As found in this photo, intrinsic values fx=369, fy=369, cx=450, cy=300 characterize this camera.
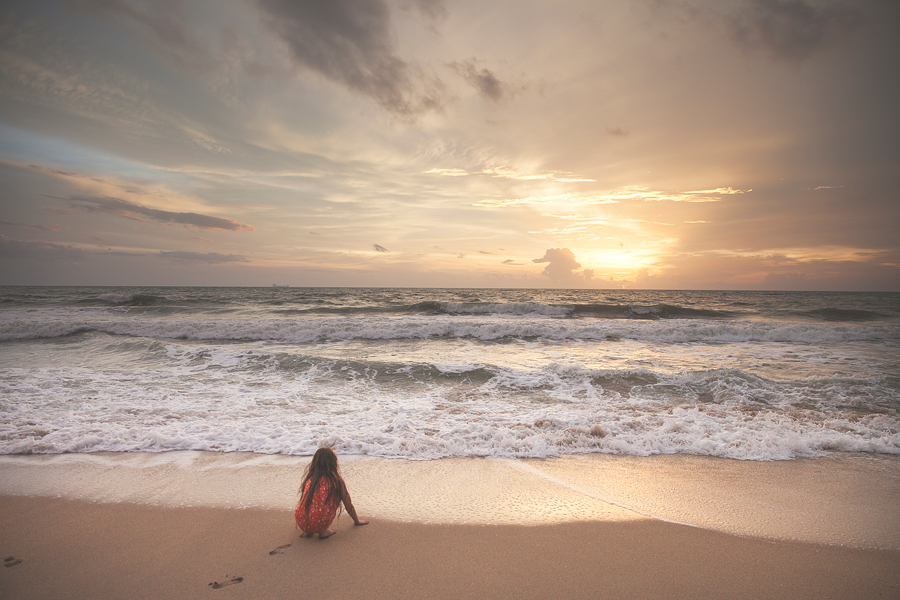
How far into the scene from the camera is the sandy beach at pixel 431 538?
2.78 meters

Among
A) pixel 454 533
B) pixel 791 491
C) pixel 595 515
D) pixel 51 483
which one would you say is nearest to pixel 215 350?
pixel 51 483

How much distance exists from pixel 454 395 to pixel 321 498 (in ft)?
17.1

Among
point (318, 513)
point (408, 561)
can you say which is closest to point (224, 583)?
point (318, 513)

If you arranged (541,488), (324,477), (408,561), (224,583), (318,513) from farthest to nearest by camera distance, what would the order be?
(541,488) < (324,477) < (318,513) < (408,561) < (224,583)

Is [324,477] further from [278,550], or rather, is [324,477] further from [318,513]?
[278,550]

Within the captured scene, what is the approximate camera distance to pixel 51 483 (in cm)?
424

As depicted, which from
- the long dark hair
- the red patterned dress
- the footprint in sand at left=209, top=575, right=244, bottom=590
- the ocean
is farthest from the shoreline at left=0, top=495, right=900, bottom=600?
the ocean

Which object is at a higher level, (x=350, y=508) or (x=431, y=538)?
(x=350, y=508)

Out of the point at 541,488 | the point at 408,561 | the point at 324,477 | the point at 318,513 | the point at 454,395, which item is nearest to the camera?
the point at 408,561

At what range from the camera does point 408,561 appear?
3025 mm

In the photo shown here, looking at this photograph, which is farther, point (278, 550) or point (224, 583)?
point (278, 550)

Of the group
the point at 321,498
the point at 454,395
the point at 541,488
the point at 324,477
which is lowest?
the point at 454,395

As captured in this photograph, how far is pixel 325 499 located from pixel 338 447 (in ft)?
7.01

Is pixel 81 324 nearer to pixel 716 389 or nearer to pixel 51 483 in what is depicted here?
pixel 51 483
